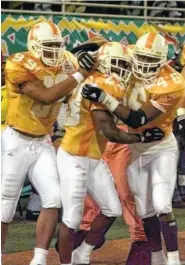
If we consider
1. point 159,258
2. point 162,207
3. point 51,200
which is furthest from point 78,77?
point 159,258

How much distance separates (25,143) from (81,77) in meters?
0.59

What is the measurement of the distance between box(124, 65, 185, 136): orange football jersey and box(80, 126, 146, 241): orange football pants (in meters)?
0.72

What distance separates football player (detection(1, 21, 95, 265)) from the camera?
5.81 meters

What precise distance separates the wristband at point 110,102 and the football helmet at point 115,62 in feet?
0.73

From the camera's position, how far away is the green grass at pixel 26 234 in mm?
7436

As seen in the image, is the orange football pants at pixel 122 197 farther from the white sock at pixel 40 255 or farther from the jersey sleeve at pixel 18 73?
the jersey sleeve at pixel 18 73

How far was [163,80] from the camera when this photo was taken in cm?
606

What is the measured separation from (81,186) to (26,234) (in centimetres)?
224

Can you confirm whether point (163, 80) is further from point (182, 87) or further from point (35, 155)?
point (35, 155)

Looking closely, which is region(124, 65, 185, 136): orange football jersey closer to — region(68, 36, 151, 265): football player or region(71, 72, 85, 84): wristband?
region(68, 36, 151, 265): football player

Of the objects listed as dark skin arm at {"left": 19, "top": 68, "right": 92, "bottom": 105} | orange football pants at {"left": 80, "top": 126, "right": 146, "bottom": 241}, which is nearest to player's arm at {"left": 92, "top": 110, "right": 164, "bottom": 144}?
dark skin arm at {"left": 19, "top": 68, "right": 92, "bottom": 105}

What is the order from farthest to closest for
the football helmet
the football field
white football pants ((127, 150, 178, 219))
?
the football field < white football pants ((127, 150, 178, 219)) < the football helmet

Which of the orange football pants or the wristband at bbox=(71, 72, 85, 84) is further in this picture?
the orange football pants

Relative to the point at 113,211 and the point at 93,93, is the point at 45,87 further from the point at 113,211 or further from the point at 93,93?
the point at 113,211
